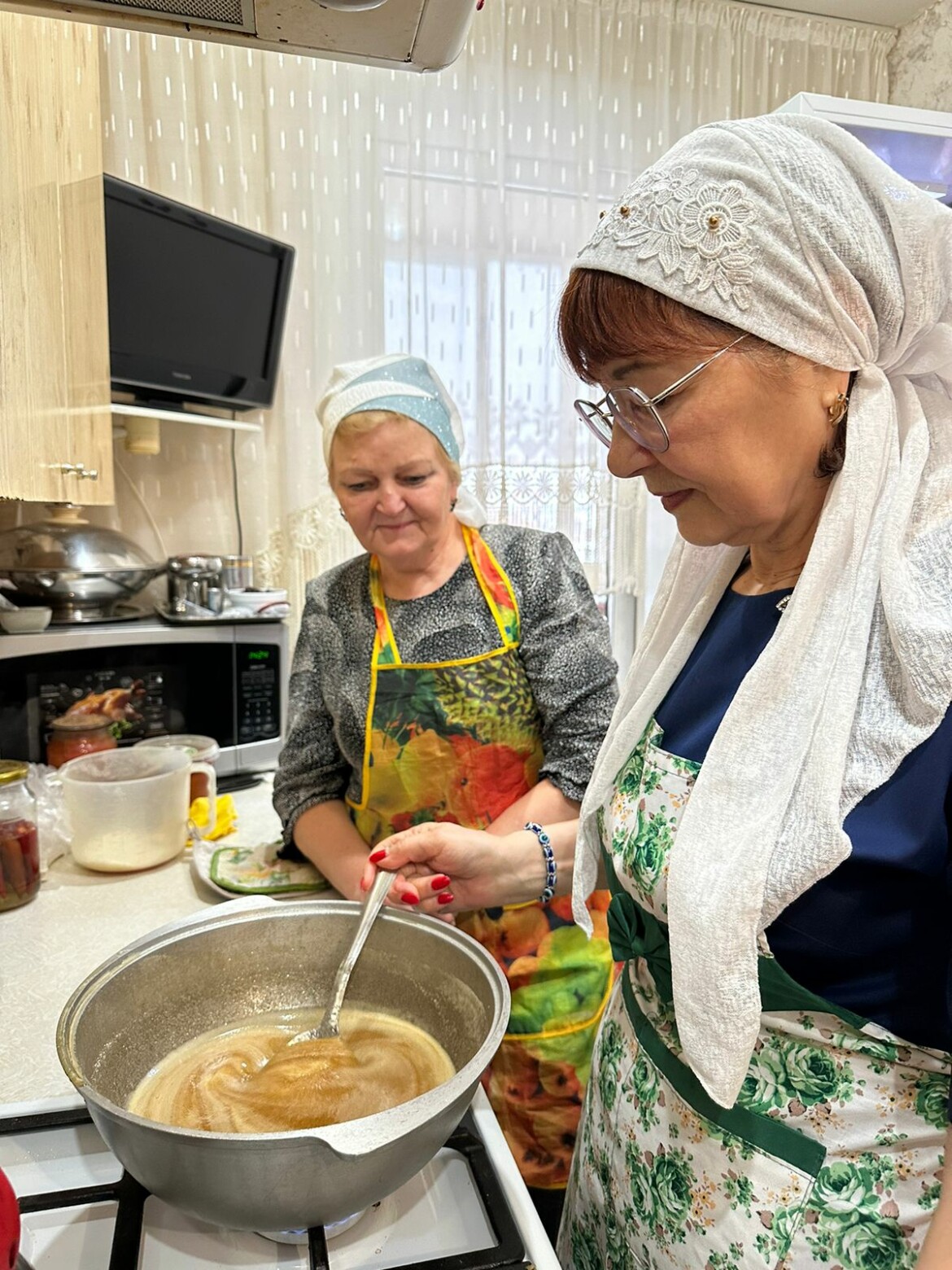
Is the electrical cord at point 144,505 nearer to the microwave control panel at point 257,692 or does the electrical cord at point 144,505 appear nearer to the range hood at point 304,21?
the microwave control panel at point 257,692

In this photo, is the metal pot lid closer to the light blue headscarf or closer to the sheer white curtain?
the sheer white curtain

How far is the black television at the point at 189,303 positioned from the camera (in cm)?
177

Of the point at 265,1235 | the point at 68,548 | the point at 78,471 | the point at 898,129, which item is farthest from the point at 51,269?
the point at 898,129

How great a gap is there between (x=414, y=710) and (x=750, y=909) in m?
0.63

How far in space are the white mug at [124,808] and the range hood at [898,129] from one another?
1.80 m

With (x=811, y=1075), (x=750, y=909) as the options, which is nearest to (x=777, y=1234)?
(x=811, y=1075)

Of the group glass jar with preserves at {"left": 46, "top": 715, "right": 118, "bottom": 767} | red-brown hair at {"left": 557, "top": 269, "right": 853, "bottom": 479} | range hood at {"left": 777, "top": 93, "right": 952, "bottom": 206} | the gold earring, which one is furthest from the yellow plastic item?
range hood at {"left": 777, "top": 93, "right": 952, "bottom": 206}

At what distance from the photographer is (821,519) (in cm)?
65

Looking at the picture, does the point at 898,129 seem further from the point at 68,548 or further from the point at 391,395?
the point at 68,548

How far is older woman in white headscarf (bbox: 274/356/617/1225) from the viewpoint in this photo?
3.75 ft

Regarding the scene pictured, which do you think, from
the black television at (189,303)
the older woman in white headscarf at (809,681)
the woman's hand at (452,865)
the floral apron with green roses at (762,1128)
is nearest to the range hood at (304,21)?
the older woman in white headscarf at (809,681)

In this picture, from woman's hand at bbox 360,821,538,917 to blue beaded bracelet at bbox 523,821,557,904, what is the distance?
1 cm

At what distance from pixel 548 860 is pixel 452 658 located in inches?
12.3

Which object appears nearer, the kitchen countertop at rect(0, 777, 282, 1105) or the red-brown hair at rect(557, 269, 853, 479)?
the red-brown hair at rect(557, 269, 853, 479)
